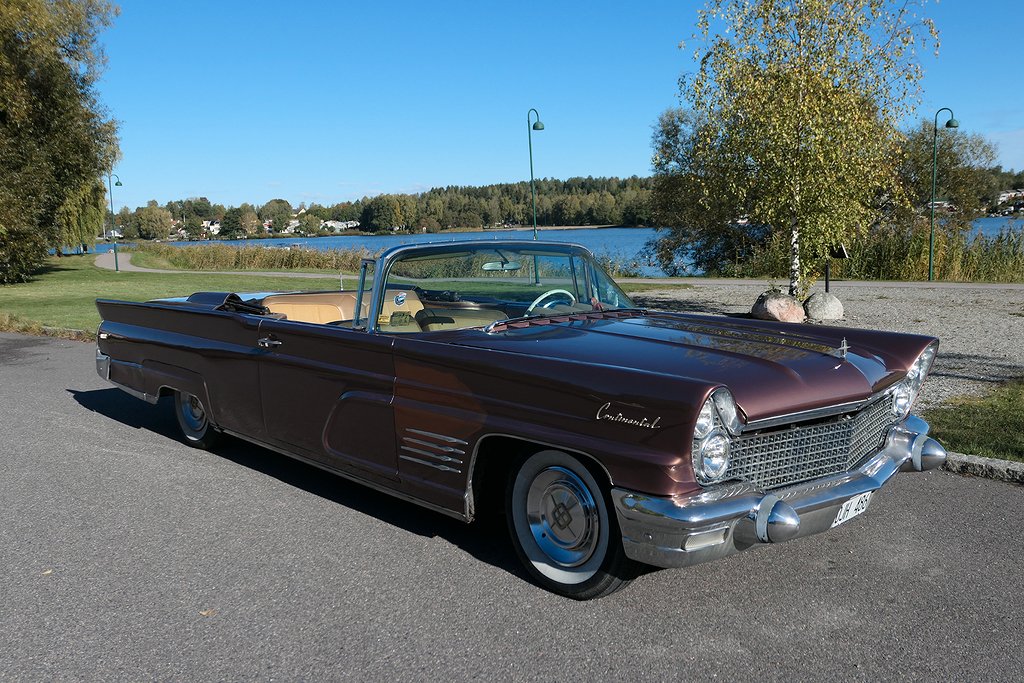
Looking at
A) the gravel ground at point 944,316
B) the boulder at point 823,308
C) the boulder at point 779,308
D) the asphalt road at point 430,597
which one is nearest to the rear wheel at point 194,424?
the asphalt road at point 430,597

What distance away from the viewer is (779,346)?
12.4 ft

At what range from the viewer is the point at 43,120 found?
24.6 metres

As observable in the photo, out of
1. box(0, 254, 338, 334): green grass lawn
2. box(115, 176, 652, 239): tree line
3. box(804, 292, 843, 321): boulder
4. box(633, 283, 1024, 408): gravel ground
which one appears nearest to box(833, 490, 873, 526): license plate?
box(633, 283, 1024, 408): gravel ground

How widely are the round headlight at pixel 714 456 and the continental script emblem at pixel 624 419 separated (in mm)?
193

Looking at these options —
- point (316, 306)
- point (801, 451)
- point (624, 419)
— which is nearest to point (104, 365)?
point (316, 306)

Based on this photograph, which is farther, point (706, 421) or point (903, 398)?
point (903, 398)

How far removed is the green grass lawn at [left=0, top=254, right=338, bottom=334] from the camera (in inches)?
581

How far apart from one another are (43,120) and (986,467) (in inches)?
1054

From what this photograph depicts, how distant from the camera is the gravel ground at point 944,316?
7918mm

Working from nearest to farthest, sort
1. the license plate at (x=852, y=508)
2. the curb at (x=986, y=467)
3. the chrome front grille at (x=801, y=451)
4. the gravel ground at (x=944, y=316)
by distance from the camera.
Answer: the chrome front grille at (x=801, y=451) → the license plate at (x=852, y=508) → the curb at (x=986, y=467) → the gravel ground at (x=944, y=316)

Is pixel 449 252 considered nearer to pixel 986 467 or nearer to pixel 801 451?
pixel 801 451

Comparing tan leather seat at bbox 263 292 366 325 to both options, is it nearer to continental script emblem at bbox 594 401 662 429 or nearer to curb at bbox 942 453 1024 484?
continental script emblem at bbox 594 401 662 429

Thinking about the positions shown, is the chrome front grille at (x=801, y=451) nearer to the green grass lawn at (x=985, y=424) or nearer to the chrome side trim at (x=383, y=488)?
the chrome side trim at (x=383, y=488)

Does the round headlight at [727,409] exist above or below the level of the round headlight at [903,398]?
above
